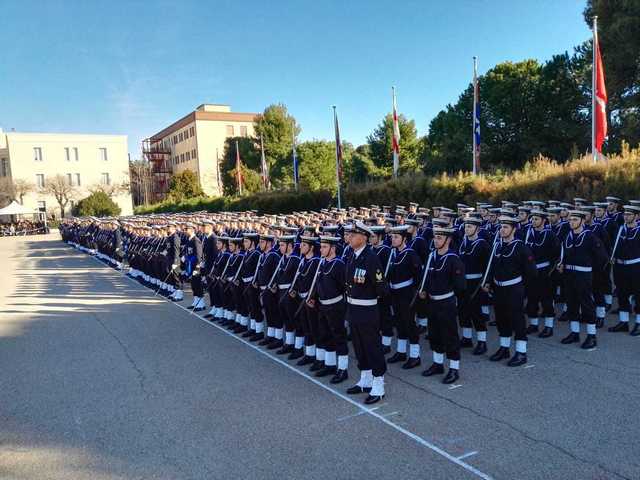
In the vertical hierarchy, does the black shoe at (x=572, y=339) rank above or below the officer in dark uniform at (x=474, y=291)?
below

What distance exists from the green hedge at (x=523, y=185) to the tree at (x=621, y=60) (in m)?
10.1

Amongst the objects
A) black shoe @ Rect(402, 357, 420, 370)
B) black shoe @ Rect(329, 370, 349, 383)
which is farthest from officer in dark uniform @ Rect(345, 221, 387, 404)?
black shoe @ Rect(402, 357, 420, 370)

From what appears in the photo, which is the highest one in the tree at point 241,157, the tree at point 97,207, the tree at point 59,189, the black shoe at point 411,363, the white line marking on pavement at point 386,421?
the tree at point 241,157

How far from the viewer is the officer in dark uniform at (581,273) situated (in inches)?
275

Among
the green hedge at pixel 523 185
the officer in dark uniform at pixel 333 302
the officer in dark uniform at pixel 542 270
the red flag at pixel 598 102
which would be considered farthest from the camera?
the red flag at pixel 598 102

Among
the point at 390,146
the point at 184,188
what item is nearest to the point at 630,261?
the point at 390,146

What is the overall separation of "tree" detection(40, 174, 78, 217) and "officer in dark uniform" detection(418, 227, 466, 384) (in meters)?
64.5

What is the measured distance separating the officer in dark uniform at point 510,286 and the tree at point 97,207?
2112 inches

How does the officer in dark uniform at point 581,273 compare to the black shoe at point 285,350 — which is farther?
the black shoe at point 285,350

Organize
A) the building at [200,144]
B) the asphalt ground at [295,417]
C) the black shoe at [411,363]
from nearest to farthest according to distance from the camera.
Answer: the asphalt ground at [295,417]
the black shoe at [411,363]
the building at [200,144]

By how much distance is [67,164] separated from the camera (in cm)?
6550

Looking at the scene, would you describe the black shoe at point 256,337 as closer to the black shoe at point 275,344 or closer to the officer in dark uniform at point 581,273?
the black shoe at point 275,344

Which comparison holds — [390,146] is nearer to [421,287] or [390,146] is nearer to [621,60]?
[621,60]

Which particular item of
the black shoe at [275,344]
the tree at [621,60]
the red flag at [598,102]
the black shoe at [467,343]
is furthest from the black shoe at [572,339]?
the tree at [621,60]
